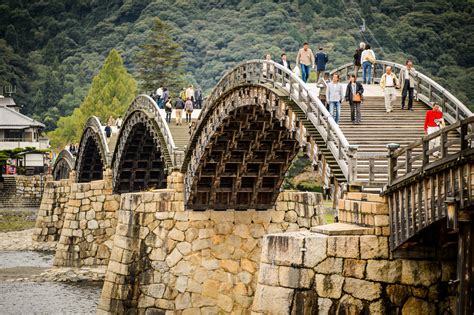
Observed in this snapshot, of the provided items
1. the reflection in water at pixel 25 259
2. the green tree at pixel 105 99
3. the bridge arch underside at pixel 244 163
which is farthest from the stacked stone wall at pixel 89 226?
the green tree at pixel 105 99

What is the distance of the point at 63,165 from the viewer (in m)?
74.7

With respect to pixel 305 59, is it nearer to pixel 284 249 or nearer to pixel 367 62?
pixel 367 62

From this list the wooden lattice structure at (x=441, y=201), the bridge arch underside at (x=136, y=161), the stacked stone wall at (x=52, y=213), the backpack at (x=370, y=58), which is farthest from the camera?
the stacked stone wall at (x=52, y=213)

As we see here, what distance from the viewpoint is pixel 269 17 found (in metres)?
144

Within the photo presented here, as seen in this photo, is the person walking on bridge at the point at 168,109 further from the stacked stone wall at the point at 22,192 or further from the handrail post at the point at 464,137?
the stacked stone wall at the point at 22,192

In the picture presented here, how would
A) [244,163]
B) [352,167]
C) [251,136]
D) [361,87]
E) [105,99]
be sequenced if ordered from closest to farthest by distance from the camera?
[352,167]
[361,87]
[251,136]
[244,163]
[105,99]

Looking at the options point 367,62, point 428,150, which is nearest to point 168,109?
point 367,62

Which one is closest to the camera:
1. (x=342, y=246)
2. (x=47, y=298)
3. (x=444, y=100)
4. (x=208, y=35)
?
(x=342, y=246)

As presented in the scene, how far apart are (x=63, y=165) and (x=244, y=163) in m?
43.8

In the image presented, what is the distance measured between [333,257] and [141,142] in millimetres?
31487

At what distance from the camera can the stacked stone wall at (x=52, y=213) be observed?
6256 centimetres

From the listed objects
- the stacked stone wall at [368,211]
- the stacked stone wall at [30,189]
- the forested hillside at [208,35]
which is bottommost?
the stacked stone wall at [368,211]

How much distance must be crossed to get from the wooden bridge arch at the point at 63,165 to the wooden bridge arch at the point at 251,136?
3255 cm

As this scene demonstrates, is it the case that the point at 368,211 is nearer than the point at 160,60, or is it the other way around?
the point at 368,211
